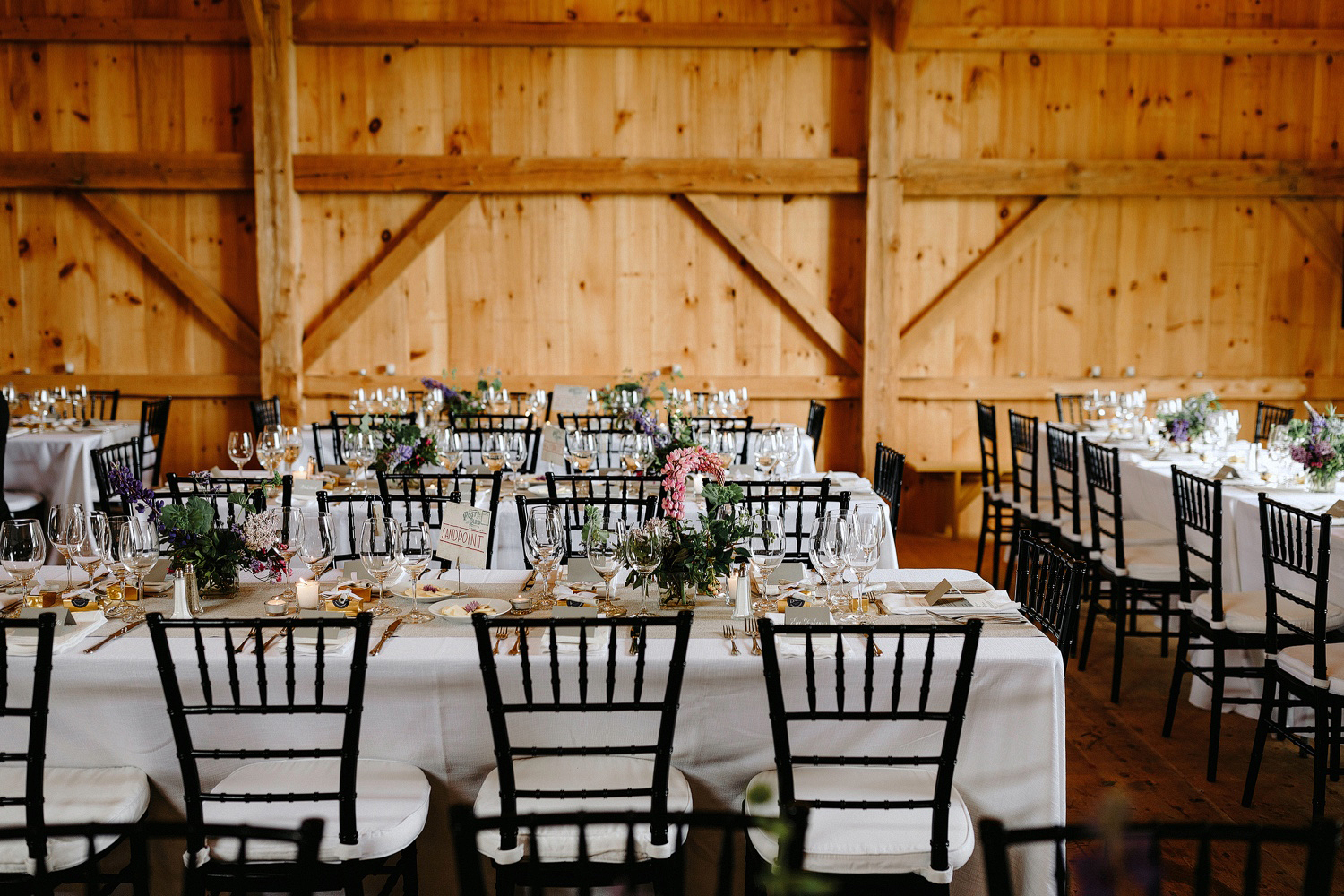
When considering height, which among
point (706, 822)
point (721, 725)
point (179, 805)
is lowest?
point (179, 805)

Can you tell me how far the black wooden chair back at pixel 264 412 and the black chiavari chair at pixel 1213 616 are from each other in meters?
5.03

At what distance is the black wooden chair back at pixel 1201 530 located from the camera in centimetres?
370

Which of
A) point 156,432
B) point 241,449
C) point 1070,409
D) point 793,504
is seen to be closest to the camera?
point 793,504

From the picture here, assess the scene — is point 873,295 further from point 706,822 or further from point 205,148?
point 706,822

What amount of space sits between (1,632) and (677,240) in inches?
246

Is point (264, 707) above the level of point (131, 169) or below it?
below

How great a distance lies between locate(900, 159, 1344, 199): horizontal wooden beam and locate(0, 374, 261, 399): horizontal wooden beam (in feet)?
17.0

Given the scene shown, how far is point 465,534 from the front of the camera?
2863mm

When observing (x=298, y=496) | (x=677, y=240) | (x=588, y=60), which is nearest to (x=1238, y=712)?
(x=298, y=496)

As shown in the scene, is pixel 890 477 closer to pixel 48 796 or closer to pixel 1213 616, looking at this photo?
pixel 1213 616

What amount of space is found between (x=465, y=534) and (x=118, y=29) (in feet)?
22.2

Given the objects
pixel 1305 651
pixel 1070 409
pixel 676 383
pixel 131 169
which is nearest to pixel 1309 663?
pixel 1305 651

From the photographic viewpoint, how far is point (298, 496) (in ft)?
15.0

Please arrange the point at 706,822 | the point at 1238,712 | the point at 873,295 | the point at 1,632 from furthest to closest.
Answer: the point at 873,295, the point at 1238,712, the point at 1,632, the point at 706,822
